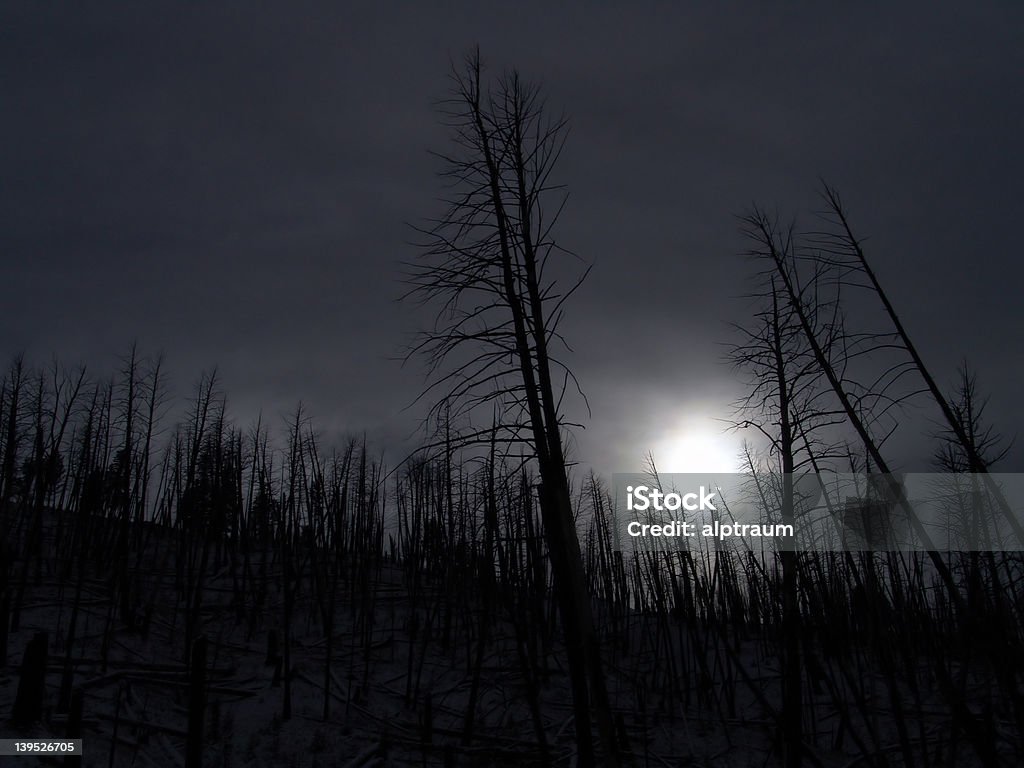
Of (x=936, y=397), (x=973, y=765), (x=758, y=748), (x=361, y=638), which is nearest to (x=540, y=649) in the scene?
(x=361, y=638)

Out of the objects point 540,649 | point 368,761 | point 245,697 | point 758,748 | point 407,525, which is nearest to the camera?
point 368,761

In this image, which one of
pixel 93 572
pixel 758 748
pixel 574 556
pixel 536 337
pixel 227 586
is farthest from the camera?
pixel 227 586

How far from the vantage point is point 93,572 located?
22.7 meters

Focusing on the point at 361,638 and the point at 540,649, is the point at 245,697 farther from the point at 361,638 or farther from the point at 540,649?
the point at 540,649

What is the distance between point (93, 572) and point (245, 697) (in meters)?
10.8

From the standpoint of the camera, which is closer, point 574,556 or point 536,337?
point 574,556

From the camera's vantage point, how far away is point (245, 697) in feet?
51.9

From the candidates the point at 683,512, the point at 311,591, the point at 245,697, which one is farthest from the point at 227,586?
the point at 683,512

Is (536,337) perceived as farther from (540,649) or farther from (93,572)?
(93,572)

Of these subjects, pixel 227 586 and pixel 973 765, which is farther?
pixel 227 586

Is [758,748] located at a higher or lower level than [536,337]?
lower

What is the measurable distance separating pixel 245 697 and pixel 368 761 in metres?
4.43

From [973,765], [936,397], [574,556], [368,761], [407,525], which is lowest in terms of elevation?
[973,765]

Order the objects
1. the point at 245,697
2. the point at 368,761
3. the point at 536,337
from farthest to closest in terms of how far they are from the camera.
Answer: the point at 245,697, the point at 368,761, the point at 536,337
